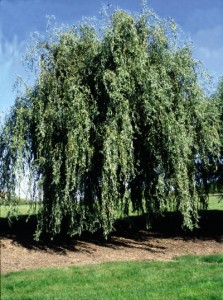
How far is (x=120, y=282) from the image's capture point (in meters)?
8.65

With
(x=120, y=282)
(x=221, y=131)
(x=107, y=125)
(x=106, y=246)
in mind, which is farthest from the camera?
(x=221, y=131)

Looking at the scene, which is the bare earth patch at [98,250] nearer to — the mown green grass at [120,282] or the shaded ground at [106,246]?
the shaded ground at [106,246]

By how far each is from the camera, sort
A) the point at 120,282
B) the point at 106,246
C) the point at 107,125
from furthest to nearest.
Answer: the point at 106,246
the point at 107,125
the point at 120,282

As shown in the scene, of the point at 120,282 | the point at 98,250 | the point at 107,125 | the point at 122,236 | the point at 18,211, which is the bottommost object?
the point at 120,282

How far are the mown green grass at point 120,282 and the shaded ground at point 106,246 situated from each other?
49.5 inches

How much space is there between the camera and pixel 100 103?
13.1 meters

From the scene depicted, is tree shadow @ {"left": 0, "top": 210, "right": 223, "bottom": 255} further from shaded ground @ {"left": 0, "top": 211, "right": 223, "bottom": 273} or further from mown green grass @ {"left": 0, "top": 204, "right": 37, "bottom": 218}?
mown green grass @ {"left": 0, "top": 204, "right": 37, "bottom": 218}

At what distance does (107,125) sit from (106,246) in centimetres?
468

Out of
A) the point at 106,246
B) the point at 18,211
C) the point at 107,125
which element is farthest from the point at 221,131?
the point at 18,211

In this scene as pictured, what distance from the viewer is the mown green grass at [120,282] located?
7.51 metres

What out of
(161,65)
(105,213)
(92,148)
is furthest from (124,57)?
(105,213)

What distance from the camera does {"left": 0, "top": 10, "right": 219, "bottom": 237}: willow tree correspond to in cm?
1213

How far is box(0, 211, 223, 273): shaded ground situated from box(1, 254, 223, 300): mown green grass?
1258mm

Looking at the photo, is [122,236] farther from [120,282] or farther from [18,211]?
[120,282]
